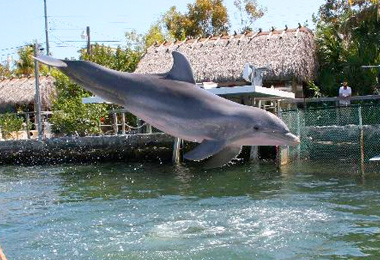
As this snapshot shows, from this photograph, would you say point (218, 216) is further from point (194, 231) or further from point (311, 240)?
point (311, 240)

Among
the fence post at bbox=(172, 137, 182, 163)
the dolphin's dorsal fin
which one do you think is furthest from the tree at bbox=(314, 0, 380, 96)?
the dolphin's dorsal fin

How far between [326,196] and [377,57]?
11.2 meters

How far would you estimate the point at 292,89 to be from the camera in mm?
24594

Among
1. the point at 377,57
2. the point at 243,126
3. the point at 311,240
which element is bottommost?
the point at 311,240

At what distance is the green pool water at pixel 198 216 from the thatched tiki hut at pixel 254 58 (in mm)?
6615

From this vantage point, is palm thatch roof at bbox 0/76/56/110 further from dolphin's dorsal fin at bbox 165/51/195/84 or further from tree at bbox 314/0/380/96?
dolphin's dorsal fin at bbox 165/51/195/84

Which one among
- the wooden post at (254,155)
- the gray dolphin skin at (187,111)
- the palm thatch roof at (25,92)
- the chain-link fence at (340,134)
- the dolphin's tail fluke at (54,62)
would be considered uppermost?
the palm thatch roof at (25,92)

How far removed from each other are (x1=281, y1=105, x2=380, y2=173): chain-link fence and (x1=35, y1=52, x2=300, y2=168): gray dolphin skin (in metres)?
12.4

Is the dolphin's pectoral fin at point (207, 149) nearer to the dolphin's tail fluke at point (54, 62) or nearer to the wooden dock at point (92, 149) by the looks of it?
the dolphin's tail fluke at point (54, 62)

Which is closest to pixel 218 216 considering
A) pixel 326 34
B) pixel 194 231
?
pixel 194 231

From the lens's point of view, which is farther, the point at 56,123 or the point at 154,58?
the point at 154,58

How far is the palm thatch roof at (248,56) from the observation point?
24.1 metres

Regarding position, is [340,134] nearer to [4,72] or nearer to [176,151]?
[176,151]

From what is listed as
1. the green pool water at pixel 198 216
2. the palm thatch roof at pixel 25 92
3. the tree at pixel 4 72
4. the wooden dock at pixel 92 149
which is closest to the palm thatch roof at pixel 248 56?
the wooden dock at pixel 92 149
